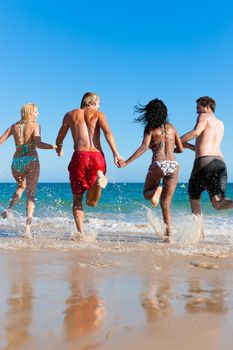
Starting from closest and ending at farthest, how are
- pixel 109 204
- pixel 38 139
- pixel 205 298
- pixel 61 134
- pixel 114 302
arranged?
pixel 114 302 → pixel 205 298 → pixel 61 134 → pixel 38 139 → pixel 109 204

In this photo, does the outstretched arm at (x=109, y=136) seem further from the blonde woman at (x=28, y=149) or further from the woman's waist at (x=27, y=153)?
the woman's waist at (x=27, y=153)

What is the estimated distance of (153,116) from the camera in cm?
602

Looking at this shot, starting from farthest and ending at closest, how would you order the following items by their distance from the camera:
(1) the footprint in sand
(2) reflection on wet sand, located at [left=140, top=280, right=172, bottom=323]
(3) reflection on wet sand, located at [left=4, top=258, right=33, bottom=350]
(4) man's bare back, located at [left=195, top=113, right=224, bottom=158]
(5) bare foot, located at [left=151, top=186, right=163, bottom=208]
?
(4) man's bare back, located at [left=195, top=113, right=224, bottom=158], (5) bare foot, located at [left=151, top=186, right=163, bottom=208], (1) the footprint in sand, (2) reflection on wet sand, located at [left=140, top=280, right=172, bottom=323], (3) reflection on wet sand, located at [left=4, top=258, right=33, bottom=350]

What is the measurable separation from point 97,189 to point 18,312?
11.1ft

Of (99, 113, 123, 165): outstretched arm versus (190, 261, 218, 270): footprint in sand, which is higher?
(99, 113, 123, 165): outstretched arm

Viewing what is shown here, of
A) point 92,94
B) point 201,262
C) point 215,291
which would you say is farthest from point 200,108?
point 215,291

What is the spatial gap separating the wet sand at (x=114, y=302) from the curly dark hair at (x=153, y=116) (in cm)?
224

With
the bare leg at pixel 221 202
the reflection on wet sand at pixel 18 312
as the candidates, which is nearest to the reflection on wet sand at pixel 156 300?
the reflection on wet sand at pixel 18 312

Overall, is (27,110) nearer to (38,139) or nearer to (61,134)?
(38,139)

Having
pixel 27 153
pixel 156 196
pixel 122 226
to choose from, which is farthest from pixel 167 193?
pixel 122 226

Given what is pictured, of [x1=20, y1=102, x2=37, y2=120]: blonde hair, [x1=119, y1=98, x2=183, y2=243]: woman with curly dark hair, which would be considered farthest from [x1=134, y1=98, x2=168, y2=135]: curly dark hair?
[x1=20, y1=102, x2=37, y2=120]: blonde hair

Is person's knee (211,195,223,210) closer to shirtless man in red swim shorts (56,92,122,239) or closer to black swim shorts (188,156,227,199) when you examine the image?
black swim shorts (188,156,227,199)

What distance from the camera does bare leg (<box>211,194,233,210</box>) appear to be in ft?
19.3

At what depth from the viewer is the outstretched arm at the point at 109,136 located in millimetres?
5965
